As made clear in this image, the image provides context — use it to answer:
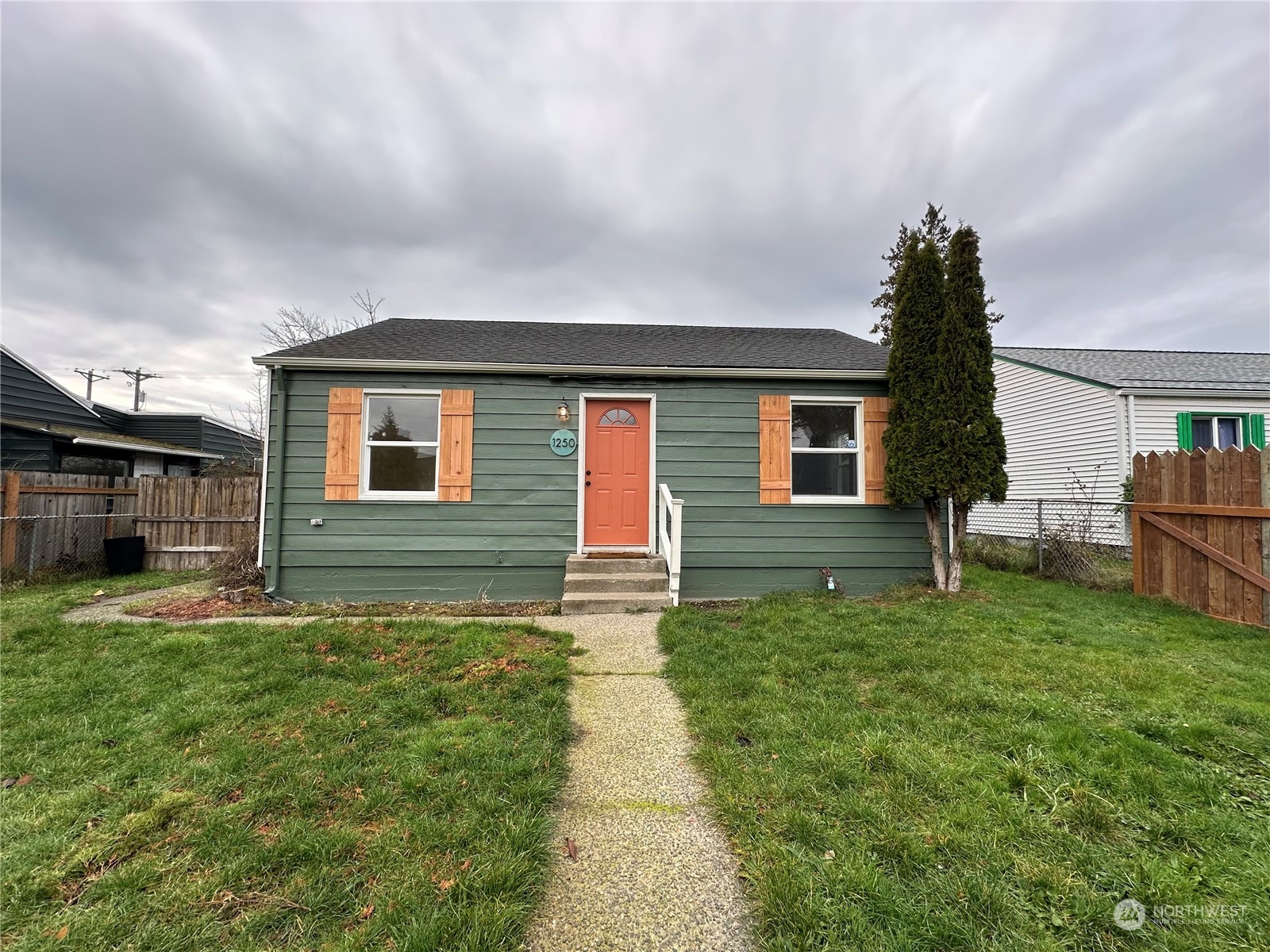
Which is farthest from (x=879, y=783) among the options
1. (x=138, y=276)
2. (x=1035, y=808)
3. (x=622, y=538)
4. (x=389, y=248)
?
(x=138, y=276)

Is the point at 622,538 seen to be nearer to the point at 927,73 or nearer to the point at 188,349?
the point at 927,73

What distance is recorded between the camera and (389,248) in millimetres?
10914

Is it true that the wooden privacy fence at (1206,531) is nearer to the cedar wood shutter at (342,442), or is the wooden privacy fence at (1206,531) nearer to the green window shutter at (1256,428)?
the green window shutter at (1256,428)

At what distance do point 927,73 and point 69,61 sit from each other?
1146 centimetres

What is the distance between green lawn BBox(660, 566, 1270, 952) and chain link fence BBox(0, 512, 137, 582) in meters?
9.08

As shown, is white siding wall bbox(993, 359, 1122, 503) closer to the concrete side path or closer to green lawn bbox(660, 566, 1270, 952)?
green lawn bbox(660, 566, 1270, 952)

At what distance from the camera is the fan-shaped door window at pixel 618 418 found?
6.19 meters

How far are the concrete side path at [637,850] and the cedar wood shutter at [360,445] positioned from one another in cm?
374

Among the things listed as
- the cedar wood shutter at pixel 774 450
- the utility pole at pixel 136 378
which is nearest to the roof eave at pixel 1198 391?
the cedar wood shutter at pixel 774 450

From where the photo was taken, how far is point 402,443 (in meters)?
6.05

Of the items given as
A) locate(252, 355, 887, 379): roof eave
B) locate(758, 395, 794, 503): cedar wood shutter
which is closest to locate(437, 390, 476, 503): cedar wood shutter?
locate(252, 355, 887, 379): roof eave

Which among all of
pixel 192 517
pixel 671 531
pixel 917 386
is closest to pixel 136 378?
pixel 192 517

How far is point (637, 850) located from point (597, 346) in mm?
5978

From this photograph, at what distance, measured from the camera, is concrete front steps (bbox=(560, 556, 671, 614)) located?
16.9 feet
